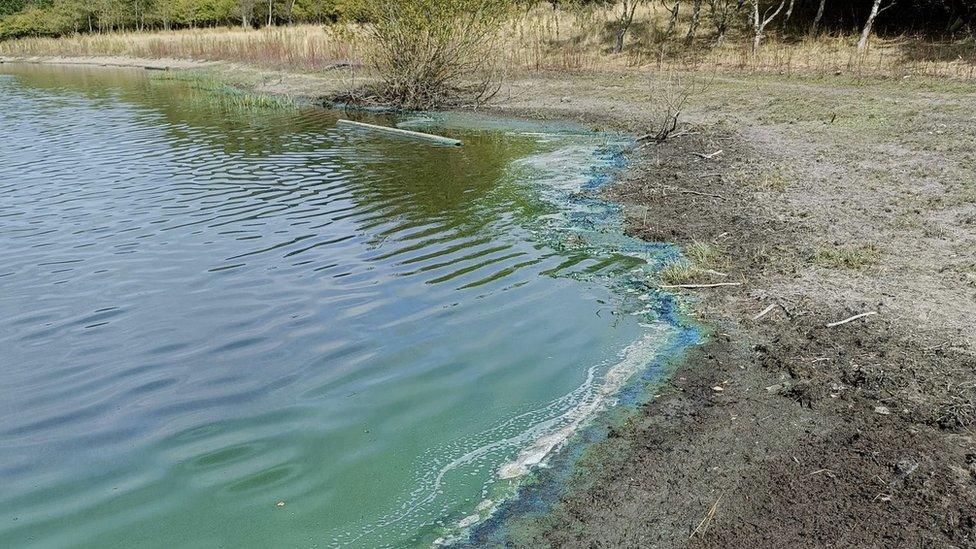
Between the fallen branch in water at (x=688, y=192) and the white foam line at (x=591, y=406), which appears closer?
the white foam line at (x=591, y=406)

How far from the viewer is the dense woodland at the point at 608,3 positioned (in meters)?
26.1

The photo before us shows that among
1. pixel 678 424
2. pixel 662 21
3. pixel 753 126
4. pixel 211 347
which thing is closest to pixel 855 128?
pixel 753 126

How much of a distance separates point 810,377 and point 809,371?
0.08m

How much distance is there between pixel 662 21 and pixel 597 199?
79.1ft

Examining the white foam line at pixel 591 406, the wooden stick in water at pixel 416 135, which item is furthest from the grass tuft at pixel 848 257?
the wooden stick in water at pixel 416 135

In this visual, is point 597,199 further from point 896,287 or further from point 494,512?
point 494,512

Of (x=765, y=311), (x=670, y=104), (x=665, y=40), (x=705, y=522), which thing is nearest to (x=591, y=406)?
(x=705, y=522)

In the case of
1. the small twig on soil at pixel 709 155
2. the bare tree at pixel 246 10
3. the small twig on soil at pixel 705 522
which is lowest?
the small twig on soil at pixel 705 522

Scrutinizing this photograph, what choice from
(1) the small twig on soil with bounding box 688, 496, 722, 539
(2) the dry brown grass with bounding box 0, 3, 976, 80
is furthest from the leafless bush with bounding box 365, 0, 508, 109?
(1) the small twig on soil with bounding box 688, 496, 722, 539

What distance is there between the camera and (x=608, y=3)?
3622cm

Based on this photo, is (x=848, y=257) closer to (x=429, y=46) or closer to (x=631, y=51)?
(x=429, y=46)

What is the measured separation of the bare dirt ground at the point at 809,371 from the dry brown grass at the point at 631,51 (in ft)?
33.3

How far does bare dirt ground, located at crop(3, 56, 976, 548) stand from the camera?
4.12 meters

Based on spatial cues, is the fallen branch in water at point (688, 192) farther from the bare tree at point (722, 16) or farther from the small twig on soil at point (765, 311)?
the bare tree at point (722, 16)
